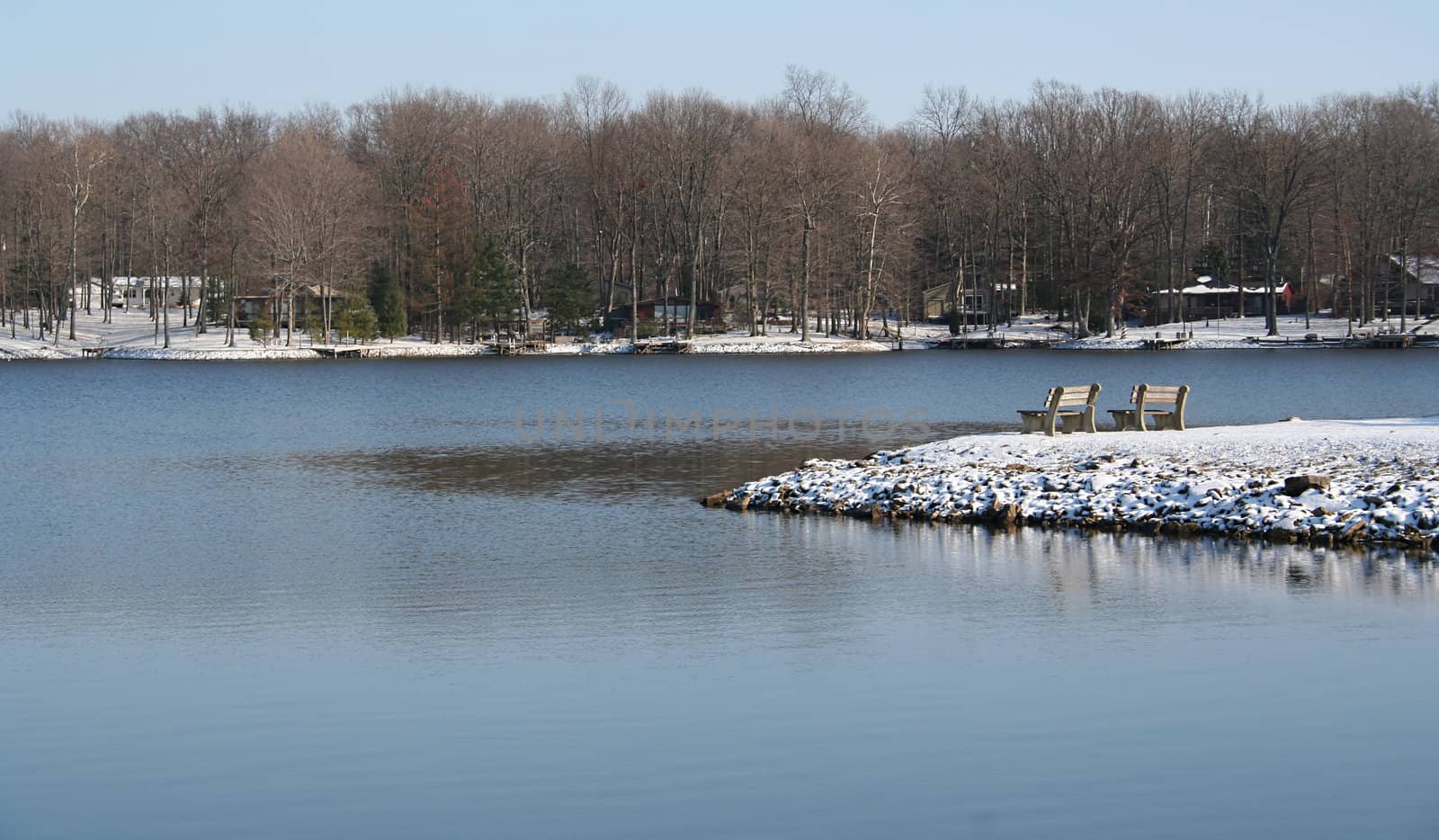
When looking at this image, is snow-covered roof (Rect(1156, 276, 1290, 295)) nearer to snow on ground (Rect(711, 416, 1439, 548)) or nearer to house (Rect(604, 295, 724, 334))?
house (Rect(604, 295, 724, 334))

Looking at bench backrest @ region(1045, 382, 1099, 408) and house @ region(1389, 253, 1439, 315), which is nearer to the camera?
bench backrest @ region(1045, 382, 1099, 408)

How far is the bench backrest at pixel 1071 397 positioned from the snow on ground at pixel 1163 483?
74cm

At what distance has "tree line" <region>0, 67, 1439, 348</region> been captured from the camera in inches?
4006

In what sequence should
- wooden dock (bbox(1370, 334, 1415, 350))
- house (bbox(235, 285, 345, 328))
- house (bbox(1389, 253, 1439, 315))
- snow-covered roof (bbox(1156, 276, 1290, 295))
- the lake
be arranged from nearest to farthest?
the lake < wooden dock (bbox(1370, 334, 1415, 350)) < house (bbox(1389, 253, 1439, 315)) < house (bbox(235, 285, 345, 328)) < snow-covered roof (bbox(1156, 276, 1290, 295))

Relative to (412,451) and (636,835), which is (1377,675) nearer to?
(636,835)

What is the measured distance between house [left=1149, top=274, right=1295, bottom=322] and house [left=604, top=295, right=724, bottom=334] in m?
33.6

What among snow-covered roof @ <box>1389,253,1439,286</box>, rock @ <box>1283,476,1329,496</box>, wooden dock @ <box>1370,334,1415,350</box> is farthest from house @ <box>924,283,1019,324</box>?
rock @ <box>1283,476,1329,496</box>

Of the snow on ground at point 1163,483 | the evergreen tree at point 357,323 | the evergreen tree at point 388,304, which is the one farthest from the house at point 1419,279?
the snow on ground at point 1163,483

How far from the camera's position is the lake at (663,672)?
9.66m

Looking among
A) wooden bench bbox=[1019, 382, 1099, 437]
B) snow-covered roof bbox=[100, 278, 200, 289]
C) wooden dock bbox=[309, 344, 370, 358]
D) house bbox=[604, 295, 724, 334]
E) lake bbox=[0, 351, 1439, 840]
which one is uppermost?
snow-covered roof bbox=[100, 278, 200, 289]

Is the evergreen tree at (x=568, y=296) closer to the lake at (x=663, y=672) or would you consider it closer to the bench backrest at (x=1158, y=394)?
the lake at (x=663, y=672)

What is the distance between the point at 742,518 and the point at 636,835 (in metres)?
13.5

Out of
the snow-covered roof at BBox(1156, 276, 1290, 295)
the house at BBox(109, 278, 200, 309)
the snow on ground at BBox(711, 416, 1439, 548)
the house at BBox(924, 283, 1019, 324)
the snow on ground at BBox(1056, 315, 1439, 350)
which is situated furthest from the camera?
the house at BBox(109, 278, 200, 309)

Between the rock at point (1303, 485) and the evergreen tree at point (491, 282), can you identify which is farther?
the evergreen tree at point (491, 282)
